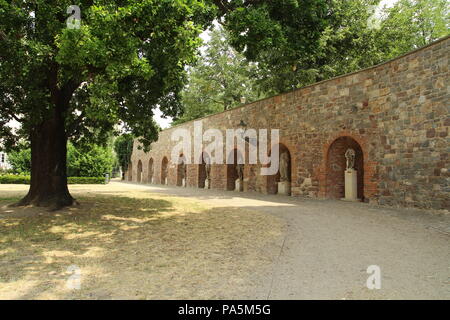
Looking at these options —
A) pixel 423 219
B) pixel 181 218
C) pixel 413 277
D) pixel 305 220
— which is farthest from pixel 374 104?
pixel 413 277

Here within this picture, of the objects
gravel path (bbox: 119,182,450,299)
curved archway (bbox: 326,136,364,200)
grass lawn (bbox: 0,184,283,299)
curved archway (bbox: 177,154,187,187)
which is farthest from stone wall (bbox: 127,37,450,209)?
curved archway (bbox: 177,154,187,187)

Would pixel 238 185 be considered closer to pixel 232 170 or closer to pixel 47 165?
pixel 232 170

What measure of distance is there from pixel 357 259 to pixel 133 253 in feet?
10.0

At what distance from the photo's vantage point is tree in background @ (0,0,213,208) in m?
4.80

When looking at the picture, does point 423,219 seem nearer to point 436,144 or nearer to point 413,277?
point 436,144

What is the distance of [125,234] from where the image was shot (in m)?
5.62

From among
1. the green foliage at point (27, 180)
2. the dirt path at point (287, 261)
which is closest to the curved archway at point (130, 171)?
the green foliage at point (27, 180)

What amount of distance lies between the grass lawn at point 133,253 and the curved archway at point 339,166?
17.5 ft

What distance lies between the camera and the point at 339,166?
1188 cm

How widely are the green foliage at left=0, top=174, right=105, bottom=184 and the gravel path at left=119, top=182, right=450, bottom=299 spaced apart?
58.5ft

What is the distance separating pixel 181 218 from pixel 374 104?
23.9ft

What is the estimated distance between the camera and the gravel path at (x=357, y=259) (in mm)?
2996

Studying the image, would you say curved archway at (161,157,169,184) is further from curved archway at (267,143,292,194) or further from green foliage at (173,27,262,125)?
curved archway at (267,143,292,194)

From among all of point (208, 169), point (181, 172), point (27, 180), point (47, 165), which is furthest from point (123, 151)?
point (47, 165)
